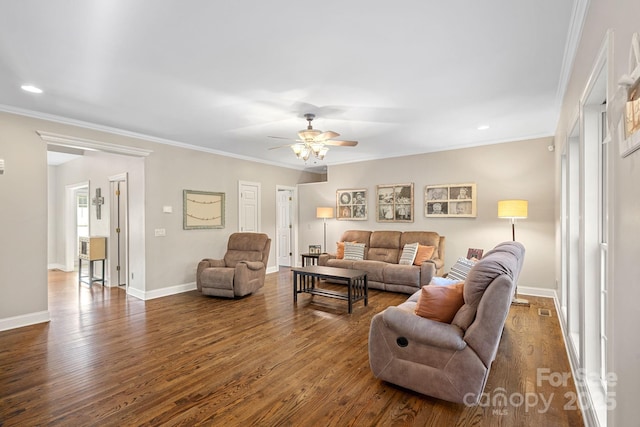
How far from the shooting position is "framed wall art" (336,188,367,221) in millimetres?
6891

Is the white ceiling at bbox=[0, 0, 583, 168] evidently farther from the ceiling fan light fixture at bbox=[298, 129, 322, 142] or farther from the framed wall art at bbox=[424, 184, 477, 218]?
the framed wall art at bbox=[424, 184, 477, 218]

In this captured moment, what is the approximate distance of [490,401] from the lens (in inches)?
86.3

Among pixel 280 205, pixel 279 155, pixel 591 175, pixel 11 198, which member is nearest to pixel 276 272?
pixel 280 205

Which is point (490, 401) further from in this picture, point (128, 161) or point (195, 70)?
point (128, 161)

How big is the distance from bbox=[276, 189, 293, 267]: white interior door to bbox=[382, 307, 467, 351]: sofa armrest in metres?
5.85

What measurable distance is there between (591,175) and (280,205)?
6.73 m

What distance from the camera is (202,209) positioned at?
19.1 feet

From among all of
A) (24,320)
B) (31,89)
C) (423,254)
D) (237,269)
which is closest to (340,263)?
(423,254)

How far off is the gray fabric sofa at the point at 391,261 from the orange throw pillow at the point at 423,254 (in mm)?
86

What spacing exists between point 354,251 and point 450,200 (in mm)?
1973

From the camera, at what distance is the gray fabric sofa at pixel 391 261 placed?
5.07 meters

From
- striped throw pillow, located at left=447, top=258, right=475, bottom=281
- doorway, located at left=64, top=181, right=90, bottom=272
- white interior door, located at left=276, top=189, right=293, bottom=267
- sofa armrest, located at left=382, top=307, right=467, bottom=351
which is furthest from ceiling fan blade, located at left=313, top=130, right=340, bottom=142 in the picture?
doorway, located at left=64, top=181, right=90, bottom=272

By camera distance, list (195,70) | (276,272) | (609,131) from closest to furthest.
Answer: (609,131) → (195,70) → (276,272)

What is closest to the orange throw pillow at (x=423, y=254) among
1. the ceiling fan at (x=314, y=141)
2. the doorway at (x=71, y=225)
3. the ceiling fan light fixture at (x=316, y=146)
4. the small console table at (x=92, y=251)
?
the ceiling fan at (x=314, y=141)
